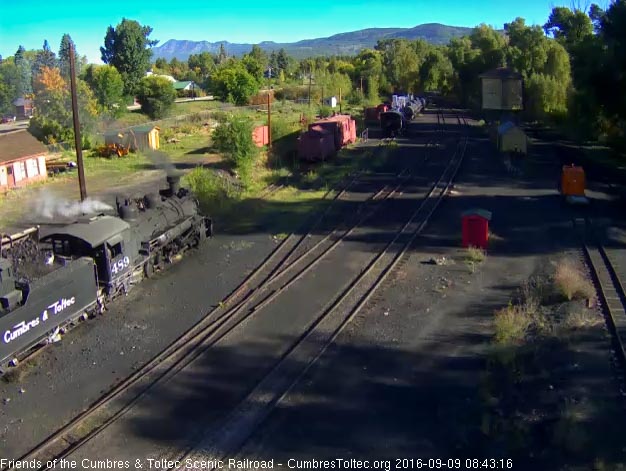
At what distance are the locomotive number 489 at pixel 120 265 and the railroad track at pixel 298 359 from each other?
4.74 metres

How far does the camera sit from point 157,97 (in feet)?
233

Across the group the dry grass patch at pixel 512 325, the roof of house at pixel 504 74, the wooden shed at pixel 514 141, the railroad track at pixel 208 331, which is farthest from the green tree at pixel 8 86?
the dry grass patch at pixel 512 325

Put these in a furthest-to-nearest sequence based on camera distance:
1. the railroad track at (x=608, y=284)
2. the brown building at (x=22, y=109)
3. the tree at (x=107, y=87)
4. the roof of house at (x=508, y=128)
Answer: the brown building at (x=22, y=109)
the tree at (x=107, y=87)
the roof of house at (x=508, y=128)
the railroad track at (x=608, y=284)

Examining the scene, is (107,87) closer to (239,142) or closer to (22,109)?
(22,109)

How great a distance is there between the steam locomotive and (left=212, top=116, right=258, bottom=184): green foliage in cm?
1026

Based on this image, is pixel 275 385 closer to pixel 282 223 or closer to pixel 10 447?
pixel 10 447

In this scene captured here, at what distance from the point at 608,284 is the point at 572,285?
1.60m

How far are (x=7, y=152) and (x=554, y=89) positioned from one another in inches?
1585

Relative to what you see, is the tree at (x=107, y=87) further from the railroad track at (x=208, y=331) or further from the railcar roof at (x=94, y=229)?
the railcar roof at (x=94, y=229)

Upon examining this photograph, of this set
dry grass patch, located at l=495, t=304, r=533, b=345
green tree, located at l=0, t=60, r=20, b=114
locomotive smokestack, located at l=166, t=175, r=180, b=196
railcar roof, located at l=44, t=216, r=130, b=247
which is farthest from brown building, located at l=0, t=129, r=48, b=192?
green tree, located at l=0, t=60, r=20, b=114

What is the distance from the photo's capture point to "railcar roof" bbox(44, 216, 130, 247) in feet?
42.9

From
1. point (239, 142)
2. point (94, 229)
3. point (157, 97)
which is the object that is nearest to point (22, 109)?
point (157, 97)

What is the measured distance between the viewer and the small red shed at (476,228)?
60.4 feet
